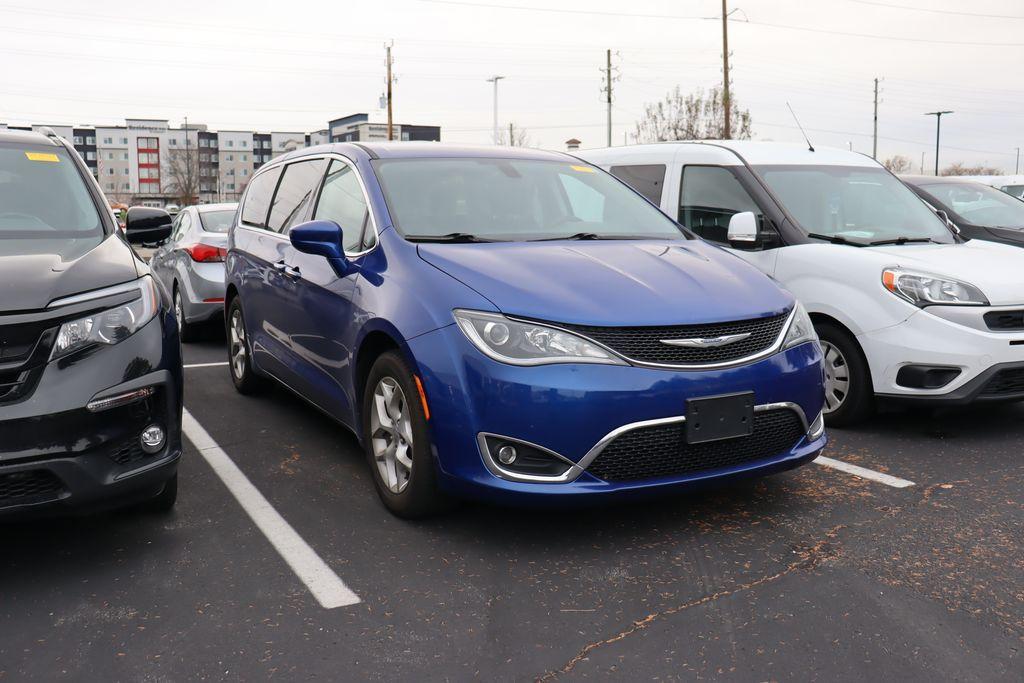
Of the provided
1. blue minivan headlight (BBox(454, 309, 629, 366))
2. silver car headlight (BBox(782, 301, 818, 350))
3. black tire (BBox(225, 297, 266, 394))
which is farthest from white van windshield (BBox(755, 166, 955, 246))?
black tire (BBox(225, 297, 266, 394))

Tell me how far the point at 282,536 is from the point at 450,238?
4.89ft

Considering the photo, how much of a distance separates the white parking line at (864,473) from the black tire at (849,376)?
2.02 feet

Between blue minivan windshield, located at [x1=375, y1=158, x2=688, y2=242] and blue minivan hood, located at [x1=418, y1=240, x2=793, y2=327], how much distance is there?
0.23 meters

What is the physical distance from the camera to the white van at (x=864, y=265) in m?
5.04

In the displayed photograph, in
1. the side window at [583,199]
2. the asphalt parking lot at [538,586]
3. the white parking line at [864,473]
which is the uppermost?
the side window at [583,199]

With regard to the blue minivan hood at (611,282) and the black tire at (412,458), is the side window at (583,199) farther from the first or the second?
the black tire at (412,458)

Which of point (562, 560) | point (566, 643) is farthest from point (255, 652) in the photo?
point (562, 560)

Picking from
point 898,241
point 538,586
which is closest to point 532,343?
point 538,586

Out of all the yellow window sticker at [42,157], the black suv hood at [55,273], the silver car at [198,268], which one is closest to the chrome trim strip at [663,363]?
the black suv hood at [55,273]

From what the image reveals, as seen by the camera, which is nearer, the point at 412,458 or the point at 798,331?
the point at 412,458

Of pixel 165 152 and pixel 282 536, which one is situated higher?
pixel 165 152

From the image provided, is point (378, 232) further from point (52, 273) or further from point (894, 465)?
point (894, 465)

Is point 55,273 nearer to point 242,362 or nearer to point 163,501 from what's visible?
point 163,501

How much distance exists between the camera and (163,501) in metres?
4.06
